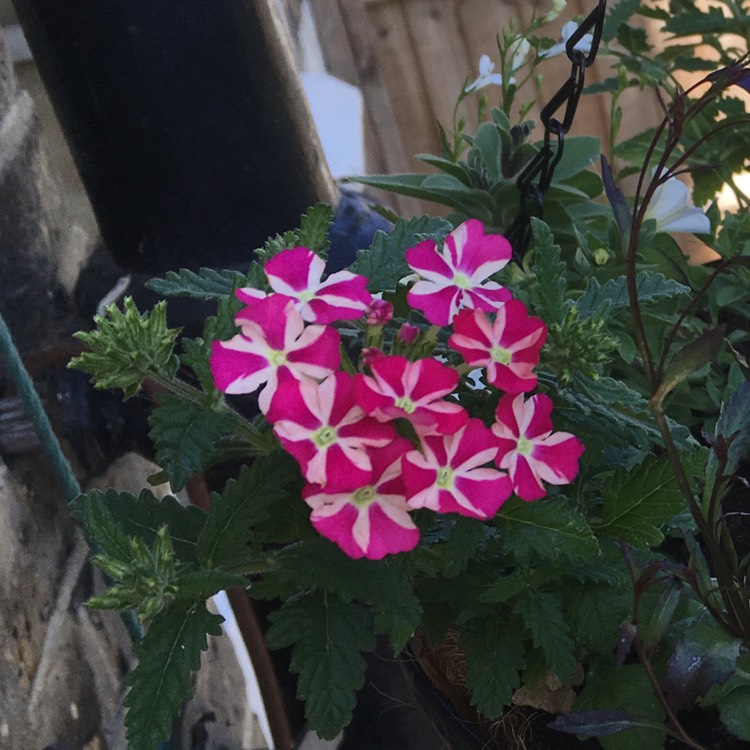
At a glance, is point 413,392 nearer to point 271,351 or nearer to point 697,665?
point 271,351

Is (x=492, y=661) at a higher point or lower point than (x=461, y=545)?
lower

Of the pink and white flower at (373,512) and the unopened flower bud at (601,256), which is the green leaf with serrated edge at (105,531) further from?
the unopened flower bud at (601,256)

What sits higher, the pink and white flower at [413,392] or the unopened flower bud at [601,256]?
the pink and white flower at [413,392]

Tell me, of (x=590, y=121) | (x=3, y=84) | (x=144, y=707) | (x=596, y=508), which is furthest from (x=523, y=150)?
(x=590, y=121)

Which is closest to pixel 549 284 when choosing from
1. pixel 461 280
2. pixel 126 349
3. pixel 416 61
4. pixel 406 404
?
pixel 461 280

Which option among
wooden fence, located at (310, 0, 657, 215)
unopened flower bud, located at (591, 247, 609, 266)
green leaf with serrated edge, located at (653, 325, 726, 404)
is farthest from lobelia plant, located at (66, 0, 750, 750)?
wooden fence, located at (310, 0, 657, 215)

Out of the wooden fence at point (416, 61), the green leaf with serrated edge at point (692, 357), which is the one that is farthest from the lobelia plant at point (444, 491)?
the wooden fence at point (416, 61)

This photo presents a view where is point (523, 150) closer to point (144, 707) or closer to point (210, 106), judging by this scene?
point (210, 106)
